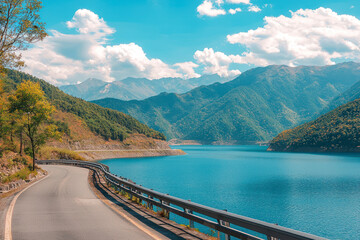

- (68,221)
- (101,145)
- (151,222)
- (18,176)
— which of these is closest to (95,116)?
(101,145)

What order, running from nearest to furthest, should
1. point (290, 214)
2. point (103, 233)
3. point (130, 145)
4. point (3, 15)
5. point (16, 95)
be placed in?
point (103, 233) → point (3, 15) → point (290, 214) → point (16, 95) → point (130, 145)

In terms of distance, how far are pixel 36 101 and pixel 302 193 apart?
3668cm

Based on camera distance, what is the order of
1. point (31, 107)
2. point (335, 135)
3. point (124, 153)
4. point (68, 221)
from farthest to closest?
point (335, 135)
point (124, 153)
point (31, 107)
point (68, 221)

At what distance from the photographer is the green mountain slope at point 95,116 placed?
15138 centimetres

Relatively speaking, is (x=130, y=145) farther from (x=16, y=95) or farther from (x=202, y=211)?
(x=202, y=211)

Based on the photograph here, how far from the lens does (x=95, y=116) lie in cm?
17112

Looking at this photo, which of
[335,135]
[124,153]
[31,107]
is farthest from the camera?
[335,135]

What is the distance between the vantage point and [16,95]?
3250 centimetres

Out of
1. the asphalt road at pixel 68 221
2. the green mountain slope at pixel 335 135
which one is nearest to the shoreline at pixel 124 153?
the green mountain slope at pixel 335 135

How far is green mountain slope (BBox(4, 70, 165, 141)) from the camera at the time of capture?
151m

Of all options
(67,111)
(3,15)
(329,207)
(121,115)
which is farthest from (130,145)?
(3,15)

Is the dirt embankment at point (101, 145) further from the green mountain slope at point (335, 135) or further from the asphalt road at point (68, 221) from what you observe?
the asphalt road at point (68, 221)

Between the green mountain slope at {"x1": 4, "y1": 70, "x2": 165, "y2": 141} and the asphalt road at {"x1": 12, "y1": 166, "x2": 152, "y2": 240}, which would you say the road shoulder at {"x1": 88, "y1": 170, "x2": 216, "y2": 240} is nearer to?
the asphalt road at {"x1": 12, "y1": 166, "x2": 152, "y2": 240}

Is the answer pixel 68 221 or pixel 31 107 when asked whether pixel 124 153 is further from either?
pixel 68 221
